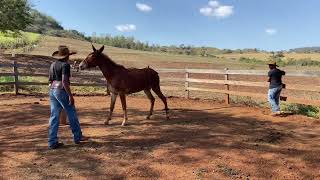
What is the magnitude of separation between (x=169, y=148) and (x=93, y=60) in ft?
12.1

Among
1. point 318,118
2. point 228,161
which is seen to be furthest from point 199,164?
point 318,118

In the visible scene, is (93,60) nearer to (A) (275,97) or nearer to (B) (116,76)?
(B) (116,76)

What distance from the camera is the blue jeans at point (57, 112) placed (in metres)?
8.55

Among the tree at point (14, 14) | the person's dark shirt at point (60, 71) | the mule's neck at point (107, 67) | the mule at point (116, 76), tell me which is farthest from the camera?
the tree at point (14, 14)

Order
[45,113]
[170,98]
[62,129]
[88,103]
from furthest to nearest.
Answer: [170,98]
[88,103]
[45,113]
[62,129]

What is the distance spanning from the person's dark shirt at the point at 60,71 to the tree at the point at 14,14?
84.5ft

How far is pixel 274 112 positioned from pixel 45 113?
641 cm

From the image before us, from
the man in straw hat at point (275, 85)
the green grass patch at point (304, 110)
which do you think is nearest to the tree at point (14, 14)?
the green grass patch at point (304, 110)

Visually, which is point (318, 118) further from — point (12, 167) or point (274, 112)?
point (12, 167)

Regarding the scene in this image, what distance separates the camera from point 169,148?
838 centimetres

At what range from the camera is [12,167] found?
7520mm

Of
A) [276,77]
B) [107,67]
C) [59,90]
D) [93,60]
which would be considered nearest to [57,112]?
[59,90]

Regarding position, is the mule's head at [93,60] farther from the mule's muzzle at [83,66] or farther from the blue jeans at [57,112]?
the blue jeans at [57,112]

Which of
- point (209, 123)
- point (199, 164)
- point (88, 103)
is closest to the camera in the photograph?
point (199, 164)
